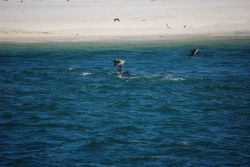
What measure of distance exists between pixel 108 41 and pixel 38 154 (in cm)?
3229

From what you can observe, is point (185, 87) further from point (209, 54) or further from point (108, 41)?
point (108, 41)

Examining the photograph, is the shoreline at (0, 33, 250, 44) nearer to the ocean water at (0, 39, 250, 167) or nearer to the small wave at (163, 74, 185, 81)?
the ocean water at (0, 39, 250, 167)

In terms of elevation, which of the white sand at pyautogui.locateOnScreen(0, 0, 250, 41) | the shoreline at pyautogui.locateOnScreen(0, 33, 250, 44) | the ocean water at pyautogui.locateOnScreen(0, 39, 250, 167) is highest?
the white sand at pyautogui.locateOnScreen(0, 0, 250, 41)

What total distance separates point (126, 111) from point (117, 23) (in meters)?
32.5

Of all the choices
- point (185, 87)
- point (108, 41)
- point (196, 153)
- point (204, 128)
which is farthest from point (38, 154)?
point (108, 41)

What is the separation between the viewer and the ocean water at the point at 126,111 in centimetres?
1524

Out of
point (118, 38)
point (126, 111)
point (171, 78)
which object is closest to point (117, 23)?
point (118, 38)

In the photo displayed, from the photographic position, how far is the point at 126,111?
2048 centimetres

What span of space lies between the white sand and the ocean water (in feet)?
42.4

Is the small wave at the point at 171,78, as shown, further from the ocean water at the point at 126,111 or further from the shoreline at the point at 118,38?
the shoreline at the point at 118,38

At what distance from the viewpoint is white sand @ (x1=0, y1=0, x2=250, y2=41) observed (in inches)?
1959

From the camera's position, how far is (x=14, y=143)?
1634 cm

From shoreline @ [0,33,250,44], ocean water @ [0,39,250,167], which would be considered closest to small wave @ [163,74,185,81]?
ocean water @ [0,39,250,167]

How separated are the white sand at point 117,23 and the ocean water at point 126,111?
12929 millimetres
